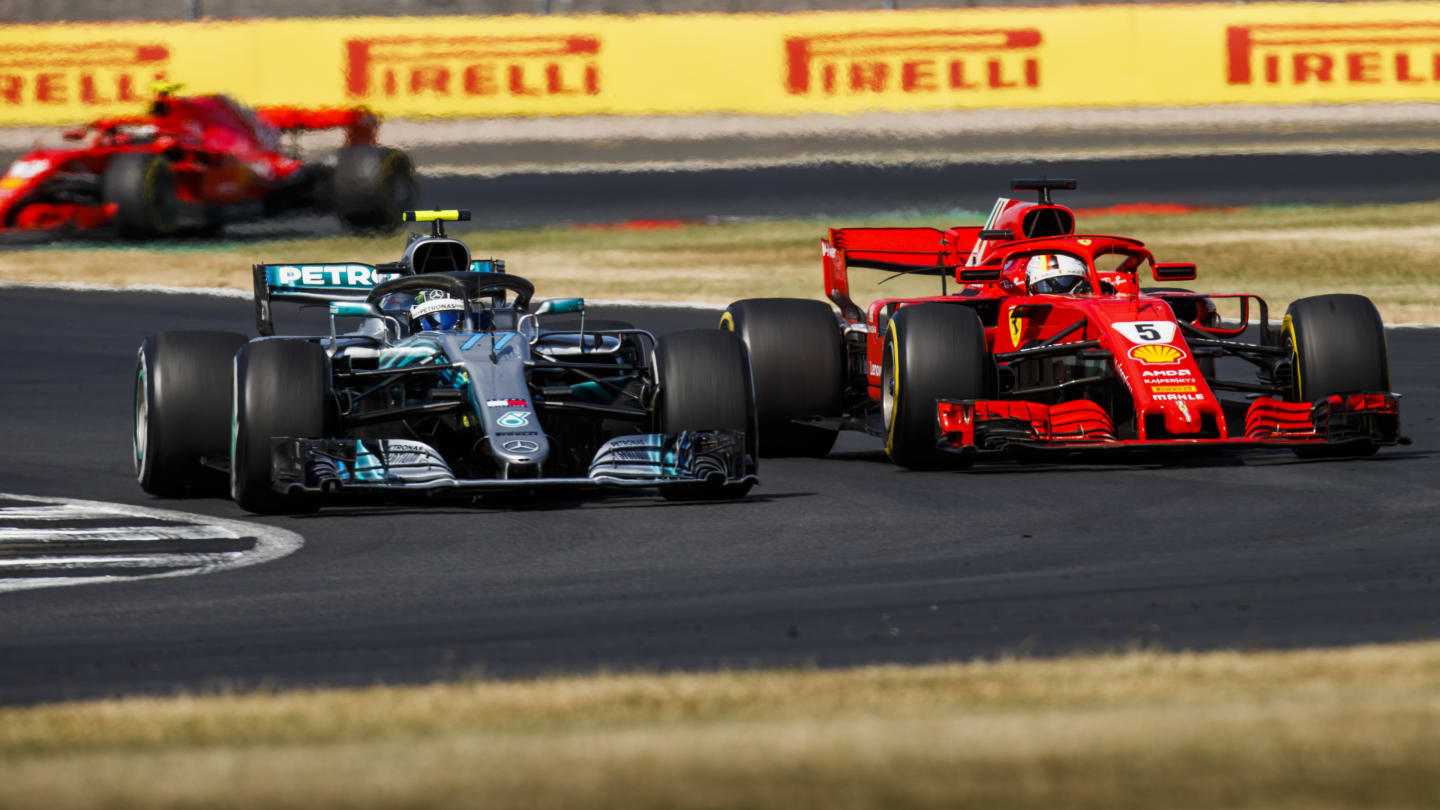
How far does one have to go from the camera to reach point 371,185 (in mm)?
27047

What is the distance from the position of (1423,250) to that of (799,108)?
927cm

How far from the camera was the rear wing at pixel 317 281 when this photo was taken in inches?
519

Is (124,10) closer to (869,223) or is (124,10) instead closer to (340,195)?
(340,195)

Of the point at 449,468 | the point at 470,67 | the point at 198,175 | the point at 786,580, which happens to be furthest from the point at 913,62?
the point at 786,580

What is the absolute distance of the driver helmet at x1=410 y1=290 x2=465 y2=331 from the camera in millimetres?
12180

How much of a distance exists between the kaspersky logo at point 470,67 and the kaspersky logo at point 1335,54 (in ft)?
29.0

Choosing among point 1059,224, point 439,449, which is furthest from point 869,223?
point 439,449

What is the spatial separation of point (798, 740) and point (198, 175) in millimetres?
23226

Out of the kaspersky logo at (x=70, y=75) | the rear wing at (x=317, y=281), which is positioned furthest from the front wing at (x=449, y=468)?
the kaspersky logo at (x=70, y=75)

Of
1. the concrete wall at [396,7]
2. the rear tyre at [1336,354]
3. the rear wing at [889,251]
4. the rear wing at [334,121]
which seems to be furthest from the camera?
the concrete wall at [396,7]

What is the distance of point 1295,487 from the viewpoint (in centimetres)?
1143

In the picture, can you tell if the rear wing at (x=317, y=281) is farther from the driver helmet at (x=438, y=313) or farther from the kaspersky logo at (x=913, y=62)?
the kaspersky logo at (x=913, y=62)

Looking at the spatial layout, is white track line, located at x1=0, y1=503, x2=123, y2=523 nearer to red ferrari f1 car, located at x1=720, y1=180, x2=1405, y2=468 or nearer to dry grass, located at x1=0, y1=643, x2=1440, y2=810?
red ferrari f1 car, located at x1=720, y1=180, x2=1405, y2=468

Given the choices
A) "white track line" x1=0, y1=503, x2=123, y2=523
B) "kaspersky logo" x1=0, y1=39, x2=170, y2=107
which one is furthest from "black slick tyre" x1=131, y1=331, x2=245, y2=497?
"kaspersky logo" x1=0, y1=39, x2=170, y2=107
